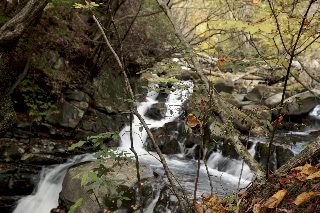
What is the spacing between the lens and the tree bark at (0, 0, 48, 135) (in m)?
5.26

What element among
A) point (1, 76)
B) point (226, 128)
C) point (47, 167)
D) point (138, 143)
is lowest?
point (47, 167)

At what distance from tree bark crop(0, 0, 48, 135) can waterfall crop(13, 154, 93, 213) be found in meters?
1.38

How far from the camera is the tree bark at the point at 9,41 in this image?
17.3 feet

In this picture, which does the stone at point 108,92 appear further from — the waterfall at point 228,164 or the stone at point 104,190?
the waterfall at point 228,164

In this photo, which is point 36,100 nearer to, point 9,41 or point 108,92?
point 9,41

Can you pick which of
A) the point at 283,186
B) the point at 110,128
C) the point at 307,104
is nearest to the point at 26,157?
the point at 110,128

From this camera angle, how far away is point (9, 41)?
541cm

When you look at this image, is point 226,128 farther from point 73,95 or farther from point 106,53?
point 106,53

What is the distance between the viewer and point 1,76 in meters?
5.84

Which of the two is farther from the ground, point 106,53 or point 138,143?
point 106,53

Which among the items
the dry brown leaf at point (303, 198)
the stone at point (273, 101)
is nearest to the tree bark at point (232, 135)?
the dry brown leaf at point (303, 198)

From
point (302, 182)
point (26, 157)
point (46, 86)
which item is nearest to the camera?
point (302, 182)

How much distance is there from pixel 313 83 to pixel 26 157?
12.2 metres

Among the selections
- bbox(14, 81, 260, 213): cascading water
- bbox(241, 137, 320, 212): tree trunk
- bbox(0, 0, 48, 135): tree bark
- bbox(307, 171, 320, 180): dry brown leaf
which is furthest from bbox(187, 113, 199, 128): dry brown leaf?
bbox(0, 0, 48, 135): tree bark
